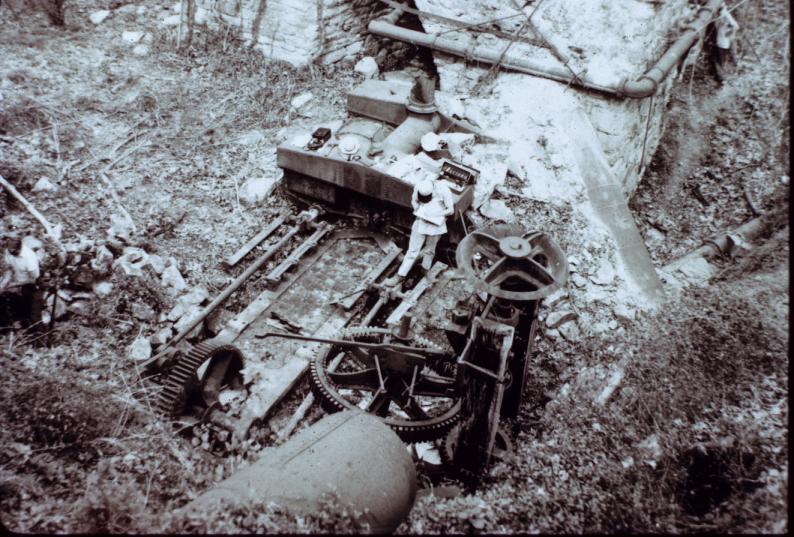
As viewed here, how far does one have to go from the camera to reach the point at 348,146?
5965 mm

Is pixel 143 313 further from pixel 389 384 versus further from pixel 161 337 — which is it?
pixel 389 384

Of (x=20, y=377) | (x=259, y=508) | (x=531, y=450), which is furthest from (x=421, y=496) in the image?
(x=20, y=377)

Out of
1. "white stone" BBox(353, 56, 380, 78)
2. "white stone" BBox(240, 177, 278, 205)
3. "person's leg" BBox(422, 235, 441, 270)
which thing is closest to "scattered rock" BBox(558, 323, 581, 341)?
"person's leg" BBox(422, 235, 441, 270)

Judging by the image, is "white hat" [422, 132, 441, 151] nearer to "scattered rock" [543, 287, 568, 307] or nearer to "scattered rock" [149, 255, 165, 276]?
"scattered rock" [543, 287, 568, 307]

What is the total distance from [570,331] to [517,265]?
6.82ft

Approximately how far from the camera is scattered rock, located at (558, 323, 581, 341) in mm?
5254

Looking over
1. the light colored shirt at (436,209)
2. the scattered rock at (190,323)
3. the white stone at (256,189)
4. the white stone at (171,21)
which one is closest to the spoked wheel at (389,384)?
the scattered rock at (190,323)

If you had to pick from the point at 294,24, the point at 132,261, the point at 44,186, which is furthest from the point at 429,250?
the point at 294,24

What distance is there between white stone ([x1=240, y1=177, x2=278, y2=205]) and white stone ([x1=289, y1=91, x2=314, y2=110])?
1.80m

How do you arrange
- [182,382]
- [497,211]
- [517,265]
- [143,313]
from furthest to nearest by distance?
1. [497,211]
2. [143,313]
3. [182,382]
4. [517,265]

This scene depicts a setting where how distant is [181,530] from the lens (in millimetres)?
2648

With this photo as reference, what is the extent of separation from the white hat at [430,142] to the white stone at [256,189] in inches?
78.1

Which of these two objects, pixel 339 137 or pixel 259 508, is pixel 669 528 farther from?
pixel 339 137

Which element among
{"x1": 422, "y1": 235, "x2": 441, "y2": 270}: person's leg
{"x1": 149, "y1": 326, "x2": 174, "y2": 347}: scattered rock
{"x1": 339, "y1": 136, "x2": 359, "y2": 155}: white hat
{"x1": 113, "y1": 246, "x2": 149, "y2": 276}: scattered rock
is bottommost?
{"x1": 149, "y1": 326, "x2": 174, "y2": 347}: scattered rock
